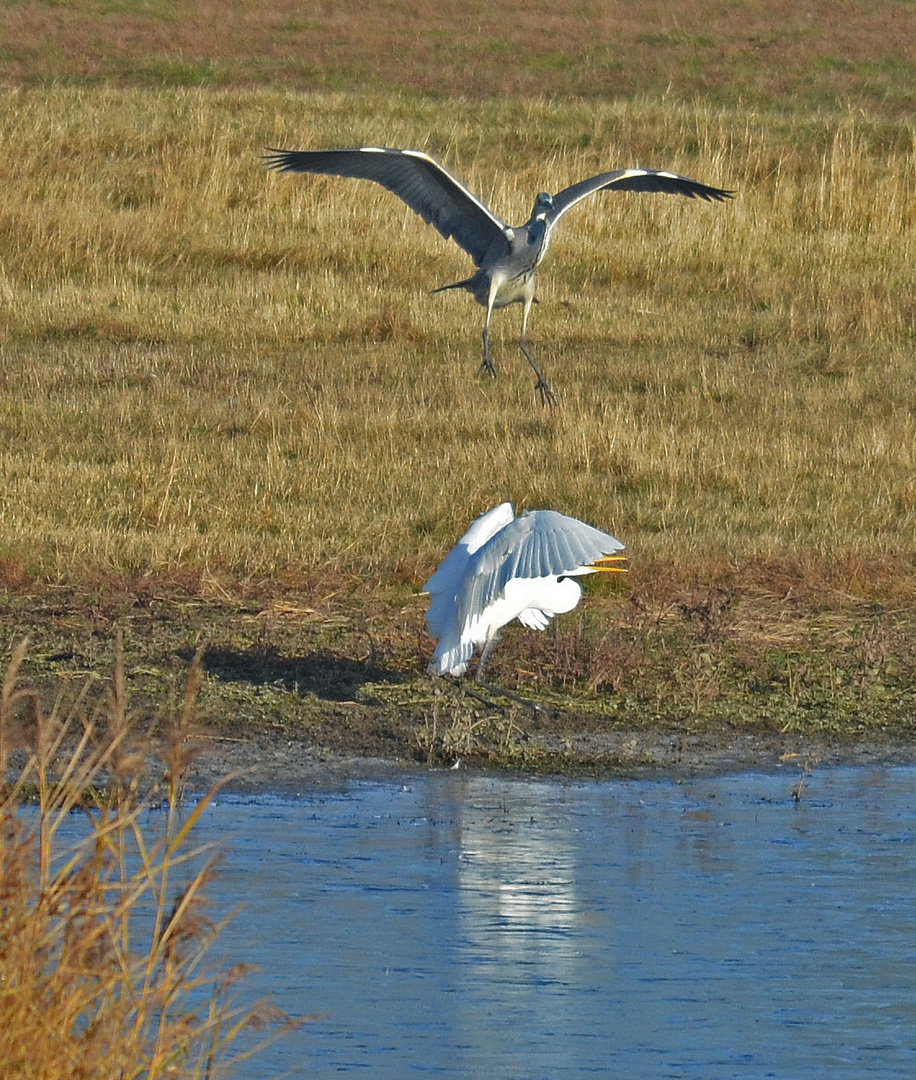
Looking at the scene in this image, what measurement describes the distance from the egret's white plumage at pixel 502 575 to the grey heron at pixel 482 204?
492cm

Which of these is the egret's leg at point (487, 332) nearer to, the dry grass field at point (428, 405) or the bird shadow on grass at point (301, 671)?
the dry grass field at point (428, 405)

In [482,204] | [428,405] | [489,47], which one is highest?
[489,47]

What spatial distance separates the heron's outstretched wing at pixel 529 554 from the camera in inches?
251

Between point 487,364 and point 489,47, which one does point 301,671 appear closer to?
point 487,364

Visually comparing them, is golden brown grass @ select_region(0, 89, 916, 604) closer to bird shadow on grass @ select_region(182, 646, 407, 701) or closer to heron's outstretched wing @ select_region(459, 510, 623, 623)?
bird shadow on grass @ select_region(182, 646, 407, 701)

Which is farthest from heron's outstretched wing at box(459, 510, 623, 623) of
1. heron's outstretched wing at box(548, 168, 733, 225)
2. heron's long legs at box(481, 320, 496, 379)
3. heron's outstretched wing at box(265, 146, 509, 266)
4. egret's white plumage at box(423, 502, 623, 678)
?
heron's long legs at box(481, 320, 496, 379)

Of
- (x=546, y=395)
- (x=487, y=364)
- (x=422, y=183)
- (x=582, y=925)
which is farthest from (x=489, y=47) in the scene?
(x=582, y=925)

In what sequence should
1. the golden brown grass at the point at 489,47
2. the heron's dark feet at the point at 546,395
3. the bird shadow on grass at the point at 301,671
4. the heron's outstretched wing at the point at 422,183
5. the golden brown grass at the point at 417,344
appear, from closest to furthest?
1. the bird shadow on grass at the point at 301,671
2. the golden brown grass at the point at 417,344
3. the heron's outstretched wing at the point at 422,183
4. the heron's dark feet at the point at 546,395
5. the golden brown grass at the point at 489,47

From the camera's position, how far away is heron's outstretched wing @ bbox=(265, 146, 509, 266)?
11211 millimetres

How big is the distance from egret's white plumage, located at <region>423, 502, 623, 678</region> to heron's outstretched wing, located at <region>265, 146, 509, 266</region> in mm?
4775

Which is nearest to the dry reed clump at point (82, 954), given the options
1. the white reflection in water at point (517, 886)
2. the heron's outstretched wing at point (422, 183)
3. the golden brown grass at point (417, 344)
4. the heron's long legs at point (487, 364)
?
the white reflection in water at point (517, 886)

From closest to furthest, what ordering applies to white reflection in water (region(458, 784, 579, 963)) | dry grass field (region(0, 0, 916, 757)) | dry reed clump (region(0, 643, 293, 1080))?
dry reed clump (region(0, 643, 293, 1080))
white reflection in water (region(458, 784, 579, 963))
dry grass field (region(0, 0, 916, 757))

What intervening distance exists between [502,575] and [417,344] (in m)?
7.68

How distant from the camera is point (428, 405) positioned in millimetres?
11578
